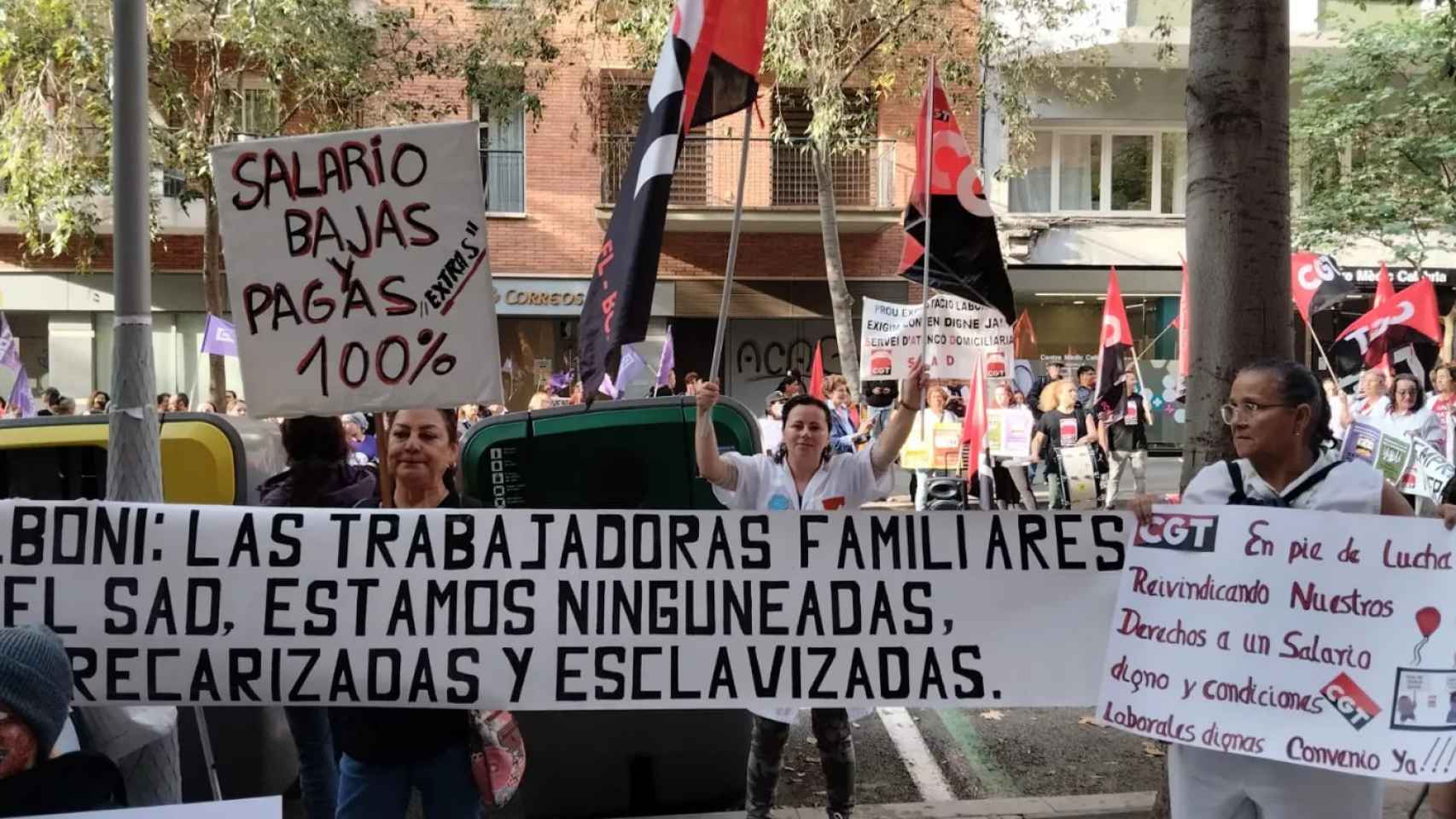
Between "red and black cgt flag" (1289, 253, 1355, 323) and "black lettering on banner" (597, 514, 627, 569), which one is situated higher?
"red and black cgt flag" (1289, 253, 1355, 323)

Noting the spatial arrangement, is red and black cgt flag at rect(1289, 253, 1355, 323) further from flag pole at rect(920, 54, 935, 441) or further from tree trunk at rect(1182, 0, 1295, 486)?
tree trunk at rect(1182, 0, 1295, 486)

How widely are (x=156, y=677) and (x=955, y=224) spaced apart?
356 cm

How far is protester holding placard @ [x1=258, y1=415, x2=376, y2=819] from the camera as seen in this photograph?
417 centimetres

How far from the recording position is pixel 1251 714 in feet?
10.2

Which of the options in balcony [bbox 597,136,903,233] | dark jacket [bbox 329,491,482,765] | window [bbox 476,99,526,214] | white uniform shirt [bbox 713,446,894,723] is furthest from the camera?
window [bbox 476,99,526,214]

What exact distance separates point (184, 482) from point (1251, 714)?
3.70 metres

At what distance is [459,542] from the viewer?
11.5ft

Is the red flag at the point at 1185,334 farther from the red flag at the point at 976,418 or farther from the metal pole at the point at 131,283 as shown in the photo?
the red flag at the point at 976,418

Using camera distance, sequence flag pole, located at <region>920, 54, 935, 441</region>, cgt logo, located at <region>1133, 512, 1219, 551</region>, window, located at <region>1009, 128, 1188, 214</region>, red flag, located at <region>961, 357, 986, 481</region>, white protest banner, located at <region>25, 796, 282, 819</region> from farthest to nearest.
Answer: window, located at <region>1009, 128, 1188, 214</region> → red flag, located at <region>961, 357, 986, 481</region> → flag pole, located at <region>920, 54, 935, 441</region> → cgt logo, located at <region>1133, 512, 1219, 551</region> → white protest banner, located at <region>25, 796, 282, 819</region>

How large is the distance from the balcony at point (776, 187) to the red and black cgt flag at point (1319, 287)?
9.57 metres

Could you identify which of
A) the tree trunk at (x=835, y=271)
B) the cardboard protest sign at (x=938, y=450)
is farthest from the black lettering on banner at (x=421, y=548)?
the tree trunk at (x=835, y=271)

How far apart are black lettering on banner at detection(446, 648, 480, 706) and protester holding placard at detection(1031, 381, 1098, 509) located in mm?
10968

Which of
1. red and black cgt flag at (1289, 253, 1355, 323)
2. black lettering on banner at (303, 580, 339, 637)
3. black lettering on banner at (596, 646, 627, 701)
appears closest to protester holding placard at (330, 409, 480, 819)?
black lettering on banner at (303, 580, 339, 637)

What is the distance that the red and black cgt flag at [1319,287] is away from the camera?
13180mm
